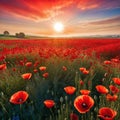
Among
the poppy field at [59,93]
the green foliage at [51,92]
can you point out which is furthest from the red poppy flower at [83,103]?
the green foliage at [51,92]

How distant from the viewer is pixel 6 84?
3.22 m

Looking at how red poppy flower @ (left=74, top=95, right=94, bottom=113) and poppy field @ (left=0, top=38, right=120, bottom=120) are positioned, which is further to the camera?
poppy field @ (left=0, top=38, right=120, bottom=120)

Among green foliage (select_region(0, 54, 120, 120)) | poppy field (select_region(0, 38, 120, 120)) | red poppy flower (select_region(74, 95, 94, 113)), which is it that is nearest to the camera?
red poppy flower (select_region(74, 95, 94, 113))

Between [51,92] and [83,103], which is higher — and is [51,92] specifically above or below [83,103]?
below

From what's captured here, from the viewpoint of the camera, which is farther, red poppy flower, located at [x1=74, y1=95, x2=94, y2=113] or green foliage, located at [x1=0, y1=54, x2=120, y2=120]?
green foliage, located at [x1=0, y1=54, x2=120, y2=120]

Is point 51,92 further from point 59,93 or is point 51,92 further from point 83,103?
point 83,103

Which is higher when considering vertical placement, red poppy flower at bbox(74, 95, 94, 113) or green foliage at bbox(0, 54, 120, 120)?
red poppy flower at bbox(74, 95, 94, 113)

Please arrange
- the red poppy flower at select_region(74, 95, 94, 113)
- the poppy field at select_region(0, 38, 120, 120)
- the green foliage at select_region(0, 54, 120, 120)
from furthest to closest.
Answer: the green foliage at select_region(0, 54, 120, 120) < the poppy field at select_region(0, 38, 120, 120) < the red poppy flower at select_region(74, 95, 94, 113)

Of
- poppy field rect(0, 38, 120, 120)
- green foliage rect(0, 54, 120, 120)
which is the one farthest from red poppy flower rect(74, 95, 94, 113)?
green foliage rect(0, 54, 120, 120)

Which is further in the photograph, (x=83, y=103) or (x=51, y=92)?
(x=51, y=92)

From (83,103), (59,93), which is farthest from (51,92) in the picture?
(83,103)

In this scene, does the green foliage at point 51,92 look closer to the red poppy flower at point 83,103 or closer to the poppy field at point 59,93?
the poppy field at point 59,93

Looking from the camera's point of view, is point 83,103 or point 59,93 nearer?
point 83,103

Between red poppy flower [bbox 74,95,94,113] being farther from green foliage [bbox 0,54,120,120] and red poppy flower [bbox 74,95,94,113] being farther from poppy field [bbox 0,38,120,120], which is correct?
green foliage [bbox 0,54,120,120]
